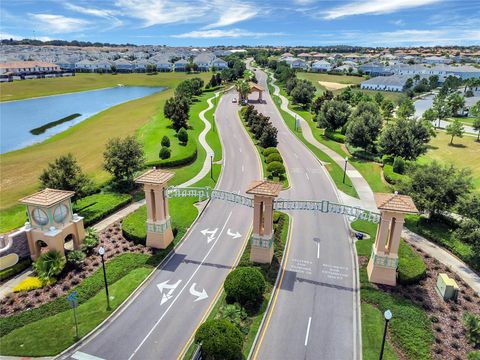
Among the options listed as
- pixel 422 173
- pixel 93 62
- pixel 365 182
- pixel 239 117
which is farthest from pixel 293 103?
pixel 93 62

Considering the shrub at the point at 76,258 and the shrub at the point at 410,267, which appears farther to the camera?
the shrub at the point at 76,258

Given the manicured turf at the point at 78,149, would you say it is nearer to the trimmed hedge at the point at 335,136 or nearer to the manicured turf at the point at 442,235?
the trimmed hedge at the point at 335,136

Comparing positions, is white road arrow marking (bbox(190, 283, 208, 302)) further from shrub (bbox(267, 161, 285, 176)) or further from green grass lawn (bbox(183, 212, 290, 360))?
shrub (bbox(267, 161, 285, 176))

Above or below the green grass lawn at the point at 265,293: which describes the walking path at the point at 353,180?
above

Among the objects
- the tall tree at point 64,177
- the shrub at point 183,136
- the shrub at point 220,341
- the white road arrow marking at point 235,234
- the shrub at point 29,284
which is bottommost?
the shrub at point 29,284

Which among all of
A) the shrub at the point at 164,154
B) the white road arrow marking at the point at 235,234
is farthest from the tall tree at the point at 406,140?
the shrub at the point at 164,154

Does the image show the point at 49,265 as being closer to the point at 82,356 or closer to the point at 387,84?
the point at 82,356

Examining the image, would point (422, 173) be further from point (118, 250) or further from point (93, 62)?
point (93, 62)

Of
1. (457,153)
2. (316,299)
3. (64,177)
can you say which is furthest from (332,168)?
(64,177)
